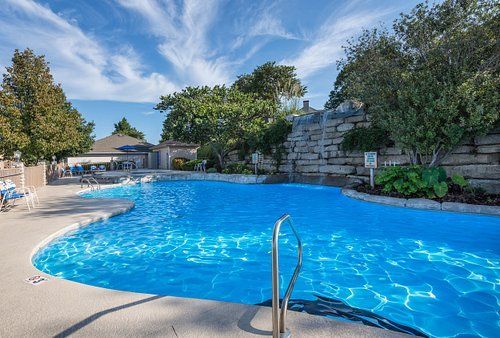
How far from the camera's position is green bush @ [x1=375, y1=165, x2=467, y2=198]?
810cm

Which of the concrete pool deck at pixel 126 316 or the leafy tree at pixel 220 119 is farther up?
the leafy tree at pixel 220 119

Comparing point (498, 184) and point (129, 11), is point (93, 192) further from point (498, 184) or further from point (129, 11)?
point (498, 184)

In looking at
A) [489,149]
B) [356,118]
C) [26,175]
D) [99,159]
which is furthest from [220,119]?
[99,159]

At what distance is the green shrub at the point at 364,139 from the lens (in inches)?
463

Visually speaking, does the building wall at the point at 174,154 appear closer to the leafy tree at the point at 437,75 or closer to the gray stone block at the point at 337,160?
the gray stone block at the point at 337,160

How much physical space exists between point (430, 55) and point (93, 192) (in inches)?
543

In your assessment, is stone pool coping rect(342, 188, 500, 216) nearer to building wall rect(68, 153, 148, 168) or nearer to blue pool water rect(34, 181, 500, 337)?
blue pool water rect(34, 181, 500, 337)

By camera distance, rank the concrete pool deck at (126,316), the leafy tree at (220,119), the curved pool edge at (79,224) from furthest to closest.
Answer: the leafy tree at (220,119), the curved pool edge at (79,224), the concrete pool deck at (126,316)

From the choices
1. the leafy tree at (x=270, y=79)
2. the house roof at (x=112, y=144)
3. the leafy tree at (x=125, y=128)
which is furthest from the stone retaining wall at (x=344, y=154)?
the leafy tree at (x=125, y=128)

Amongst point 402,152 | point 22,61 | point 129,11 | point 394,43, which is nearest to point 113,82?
point 22,61

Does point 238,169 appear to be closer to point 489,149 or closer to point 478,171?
point 478,171

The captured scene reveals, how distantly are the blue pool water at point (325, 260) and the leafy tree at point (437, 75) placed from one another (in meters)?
2.85

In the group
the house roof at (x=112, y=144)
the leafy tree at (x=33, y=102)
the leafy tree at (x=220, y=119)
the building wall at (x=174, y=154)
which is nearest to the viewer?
the leafy tree at (x=33, y=102)

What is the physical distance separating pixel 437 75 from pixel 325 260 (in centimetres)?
764
